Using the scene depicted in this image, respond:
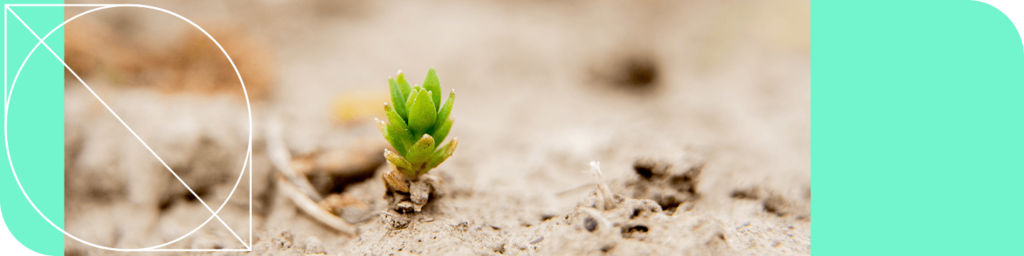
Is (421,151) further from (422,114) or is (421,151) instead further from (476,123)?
(476,123)

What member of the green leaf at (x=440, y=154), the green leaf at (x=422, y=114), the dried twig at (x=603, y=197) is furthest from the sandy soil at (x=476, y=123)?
the green leaf at (x=422, y=114)

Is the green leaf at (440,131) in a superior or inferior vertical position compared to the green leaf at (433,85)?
inferior

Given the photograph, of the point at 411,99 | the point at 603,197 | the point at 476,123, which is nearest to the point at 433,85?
the point at 411,99

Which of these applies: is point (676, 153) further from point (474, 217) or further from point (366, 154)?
point (366, 154)

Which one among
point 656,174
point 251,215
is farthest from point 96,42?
point 656,174

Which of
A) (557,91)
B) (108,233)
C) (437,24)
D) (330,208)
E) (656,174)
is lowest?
(656,174)

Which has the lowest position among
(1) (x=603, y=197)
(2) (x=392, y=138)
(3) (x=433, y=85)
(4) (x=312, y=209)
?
(1) (x=603, y=197)

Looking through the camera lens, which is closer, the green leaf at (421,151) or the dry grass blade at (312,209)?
the green leaf at (421,151)

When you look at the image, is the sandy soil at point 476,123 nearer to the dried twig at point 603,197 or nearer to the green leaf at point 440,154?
the dried twig at point 603,197
